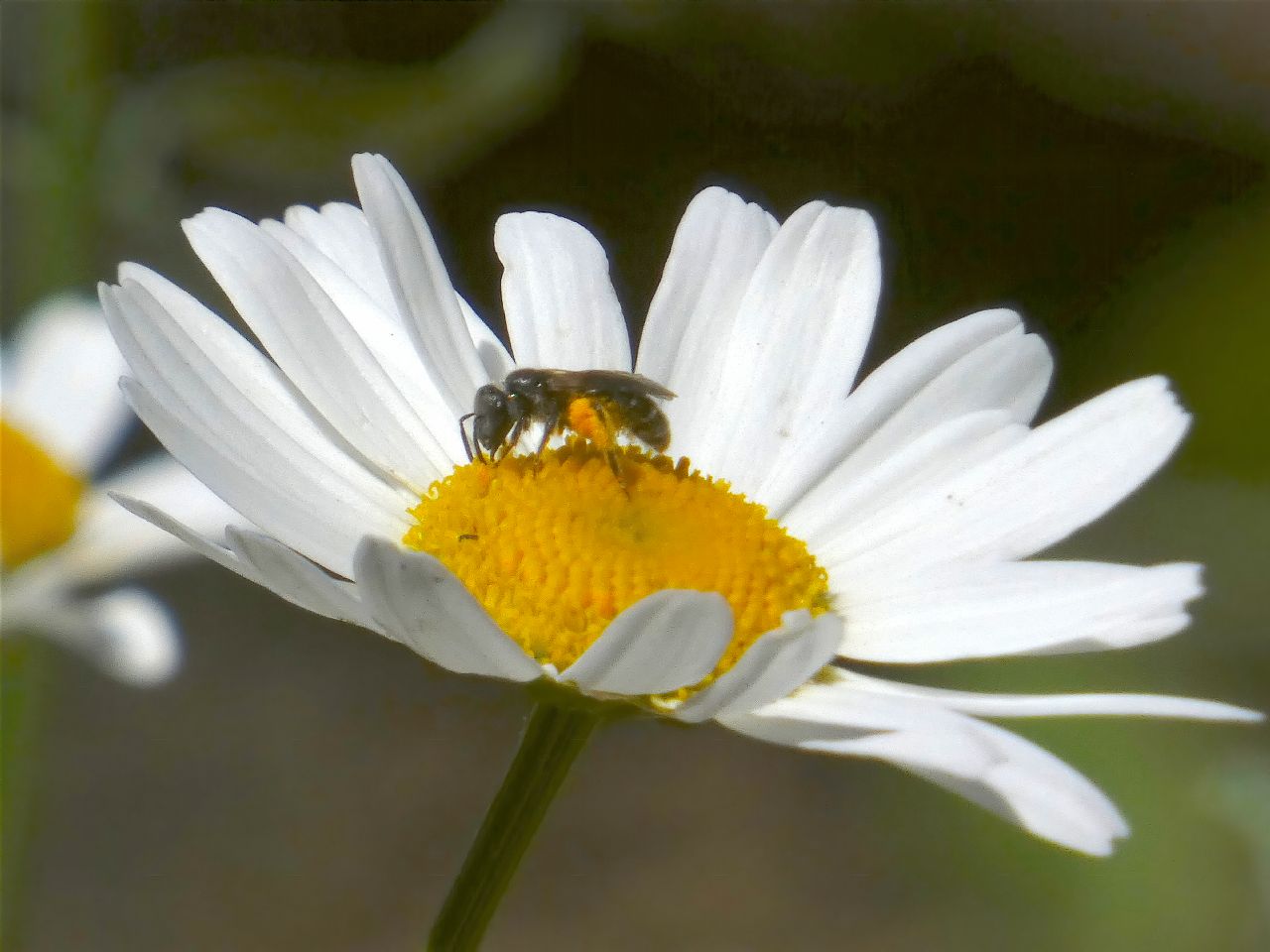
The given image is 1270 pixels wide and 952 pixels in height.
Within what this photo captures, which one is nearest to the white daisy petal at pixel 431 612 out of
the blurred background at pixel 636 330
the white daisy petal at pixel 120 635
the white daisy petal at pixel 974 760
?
the white daisy petal at pixel 974 760

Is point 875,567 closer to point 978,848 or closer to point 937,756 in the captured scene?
point 937,756

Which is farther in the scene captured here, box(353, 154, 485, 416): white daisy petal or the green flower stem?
box(353, 154, 485, 416): white daisy petal

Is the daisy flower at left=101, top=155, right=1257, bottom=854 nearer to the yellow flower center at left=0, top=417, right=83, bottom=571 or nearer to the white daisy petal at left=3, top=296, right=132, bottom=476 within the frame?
the yellow flower center at left=0, top=417, right=83, bottom=571

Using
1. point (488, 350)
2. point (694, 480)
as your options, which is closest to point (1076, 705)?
point (694, 480)

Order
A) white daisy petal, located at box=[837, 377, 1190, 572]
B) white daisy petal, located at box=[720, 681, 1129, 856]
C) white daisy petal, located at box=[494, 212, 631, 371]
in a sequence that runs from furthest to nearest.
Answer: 1. white daisy petal, located at box=[494, 212, 631, 371]
2. white daisy petal, located at box=[837, 377, 1190, 572]
3. white daisy petal, located at box=[720, 681, 1129, 856]

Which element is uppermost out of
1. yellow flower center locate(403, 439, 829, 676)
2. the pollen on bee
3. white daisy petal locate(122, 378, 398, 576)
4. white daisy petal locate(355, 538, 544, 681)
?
the pollen on bee

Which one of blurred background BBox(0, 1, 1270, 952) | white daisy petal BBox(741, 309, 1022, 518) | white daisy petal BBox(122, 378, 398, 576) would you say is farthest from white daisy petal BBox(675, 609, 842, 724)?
blurred background BBox(0, 1, 1270, 952)
